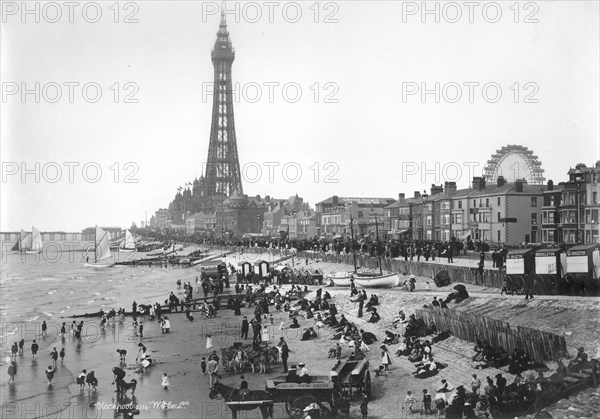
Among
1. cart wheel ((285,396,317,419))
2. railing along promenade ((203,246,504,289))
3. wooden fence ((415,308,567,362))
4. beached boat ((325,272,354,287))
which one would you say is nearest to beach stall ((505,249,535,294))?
railing along promenade ((203,246,504,289))

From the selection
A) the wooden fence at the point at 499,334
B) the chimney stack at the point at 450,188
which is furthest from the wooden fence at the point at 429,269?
the chimney stack at the point at 450,188

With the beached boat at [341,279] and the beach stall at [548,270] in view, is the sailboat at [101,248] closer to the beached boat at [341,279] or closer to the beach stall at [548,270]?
the beached boat at [341,279]

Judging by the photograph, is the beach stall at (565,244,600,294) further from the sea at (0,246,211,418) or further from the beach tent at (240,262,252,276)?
the beach tent at (240,262,252,276)

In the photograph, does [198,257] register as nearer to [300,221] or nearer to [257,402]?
[300,221]

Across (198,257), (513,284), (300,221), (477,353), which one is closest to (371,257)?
(513,284)

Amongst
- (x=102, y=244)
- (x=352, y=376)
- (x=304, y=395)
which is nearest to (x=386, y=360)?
(x=352, y=376)

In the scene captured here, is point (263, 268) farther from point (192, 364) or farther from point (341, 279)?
point (192, 364)
